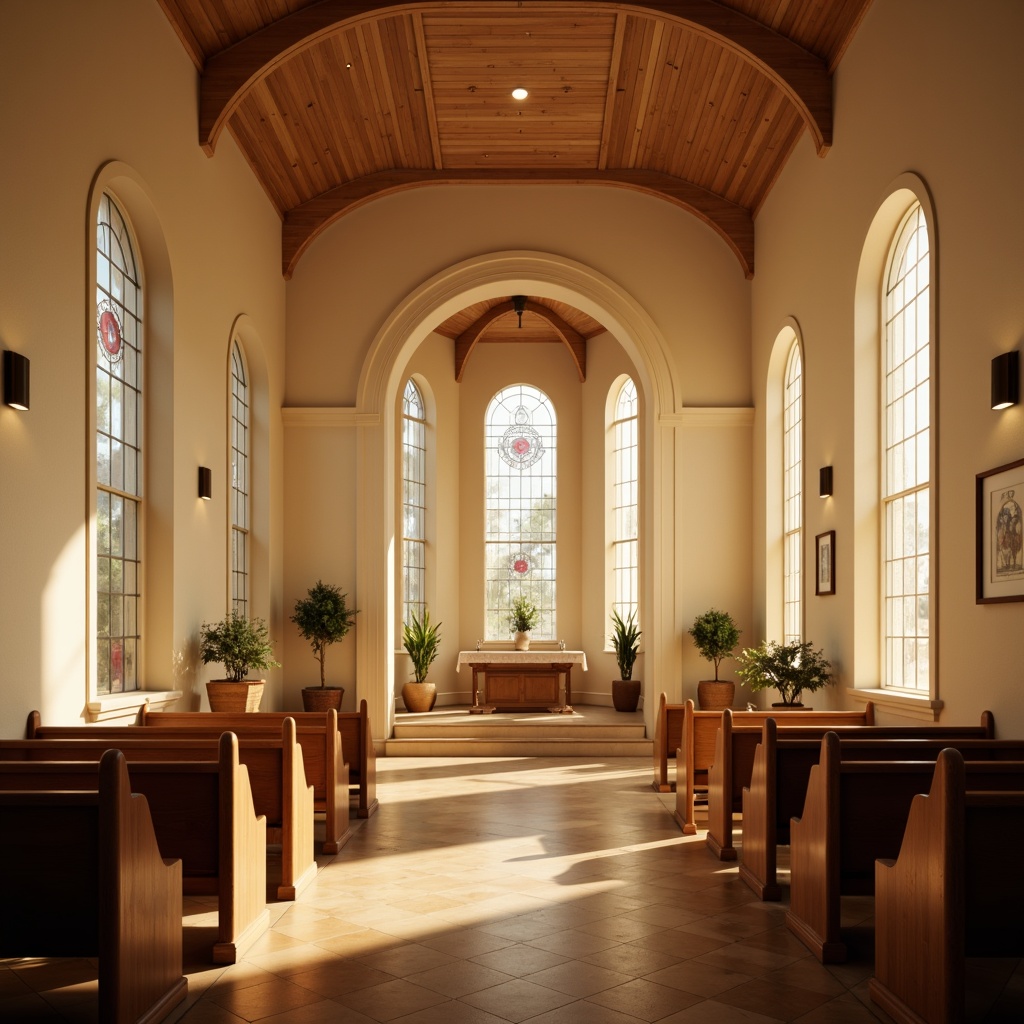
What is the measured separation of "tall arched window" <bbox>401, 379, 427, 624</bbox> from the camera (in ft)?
46.3

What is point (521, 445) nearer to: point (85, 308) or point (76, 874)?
point (85, 308)

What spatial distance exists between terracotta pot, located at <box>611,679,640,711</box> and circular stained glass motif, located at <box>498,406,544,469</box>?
3.73 m

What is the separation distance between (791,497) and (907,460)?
3038mm

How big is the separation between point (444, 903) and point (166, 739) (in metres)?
1.58

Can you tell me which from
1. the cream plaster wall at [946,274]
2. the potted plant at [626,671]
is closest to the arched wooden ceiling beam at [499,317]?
the potted plant at [626,671]

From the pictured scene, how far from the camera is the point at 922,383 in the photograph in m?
6.85

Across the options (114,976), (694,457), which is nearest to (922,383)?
(694,457)

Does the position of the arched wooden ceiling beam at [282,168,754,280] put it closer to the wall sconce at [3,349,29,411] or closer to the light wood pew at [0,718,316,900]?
the wall sconce at [3,349,29,411]

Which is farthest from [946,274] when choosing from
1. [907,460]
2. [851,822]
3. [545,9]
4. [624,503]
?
[624,503]

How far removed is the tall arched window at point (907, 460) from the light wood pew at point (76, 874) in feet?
15.8

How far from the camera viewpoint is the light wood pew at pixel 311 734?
19.4ft

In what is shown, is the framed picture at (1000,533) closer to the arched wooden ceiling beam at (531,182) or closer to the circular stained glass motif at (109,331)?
the circular stained glass motif at (109,331)

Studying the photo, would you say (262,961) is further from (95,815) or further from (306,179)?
(306,179)

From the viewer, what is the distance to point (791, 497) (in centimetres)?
1017
